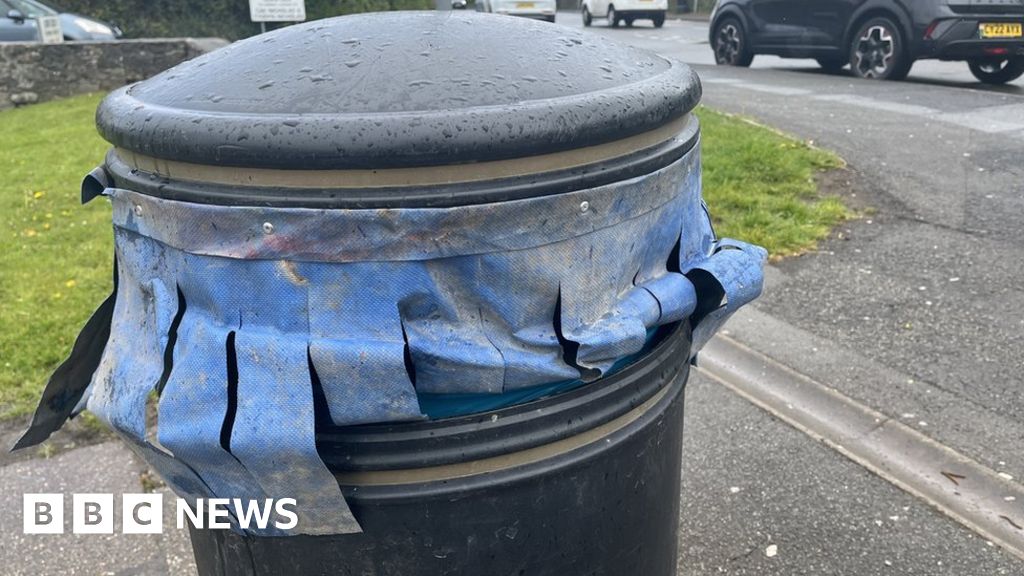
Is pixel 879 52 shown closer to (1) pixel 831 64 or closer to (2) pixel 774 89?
(2) pixel 774 89

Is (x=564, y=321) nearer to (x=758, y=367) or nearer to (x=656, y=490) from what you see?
(x=656, y=490)

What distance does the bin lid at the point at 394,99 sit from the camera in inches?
48.3

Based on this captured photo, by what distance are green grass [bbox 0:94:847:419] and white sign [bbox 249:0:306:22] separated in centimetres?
389

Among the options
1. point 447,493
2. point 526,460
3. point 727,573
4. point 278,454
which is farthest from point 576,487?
point 727,573

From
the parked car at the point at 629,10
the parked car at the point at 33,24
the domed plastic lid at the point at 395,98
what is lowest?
the parked car at the point at 629,10

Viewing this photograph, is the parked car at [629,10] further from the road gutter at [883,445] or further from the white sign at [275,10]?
the road gutter at [883,445]

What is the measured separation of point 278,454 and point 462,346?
308 millimetres

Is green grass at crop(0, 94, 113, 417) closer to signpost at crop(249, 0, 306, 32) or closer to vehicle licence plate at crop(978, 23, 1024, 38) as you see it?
signpost at crop(249, 0, 306, 32)

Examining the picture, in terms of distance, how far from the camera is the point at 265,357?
127 centimetres

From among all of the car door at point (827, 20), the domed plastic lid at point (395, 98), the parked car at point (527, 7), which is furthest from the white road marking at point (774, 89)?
the parked car at point (527, 7)

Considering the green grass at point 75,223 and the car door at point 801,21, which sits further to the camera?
the car door at point 801,21

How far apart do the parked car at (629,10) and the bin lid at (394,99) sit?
76.9ft

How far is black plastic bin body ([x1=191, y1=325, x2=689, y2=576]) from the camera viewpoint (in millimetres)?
1345

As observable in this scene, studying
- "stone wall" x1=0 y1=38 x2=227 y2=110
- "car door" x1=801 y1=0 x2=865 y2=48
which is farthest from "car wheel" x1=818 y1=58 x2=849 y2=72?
"stone wall" x1=0 y1=38 x2=227 y2=110
